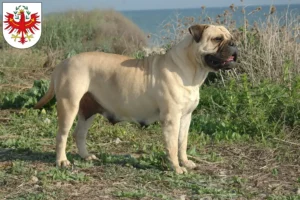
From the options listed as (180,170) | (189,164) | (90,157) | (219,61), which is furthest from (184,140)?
(90,157)

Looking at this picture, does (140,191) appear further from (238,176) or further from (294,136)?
(294,136)

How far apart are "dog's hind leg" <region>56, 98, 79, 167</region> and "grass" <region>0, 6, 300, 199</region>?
0.49ft

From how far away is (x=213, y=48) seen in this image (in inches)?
221

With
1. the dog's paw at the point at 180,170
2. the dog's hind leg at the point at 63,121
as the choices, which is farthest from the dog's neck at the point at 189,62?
the dog's hind leg at the point at 63,121

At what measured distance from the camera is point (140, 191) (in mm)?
5117

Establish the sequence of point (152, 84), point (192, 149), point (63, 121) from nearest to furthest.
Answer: point (152, 84), point (63, 121), point (192, 149)

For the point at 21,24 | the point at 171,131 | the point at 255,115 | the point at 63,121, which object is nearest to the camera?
the point at 171,131

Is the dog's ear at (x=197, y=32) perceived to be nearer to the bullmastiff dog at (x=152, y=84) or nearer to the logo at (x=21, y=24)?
the bullmastiff dog at (x=152, y=84)

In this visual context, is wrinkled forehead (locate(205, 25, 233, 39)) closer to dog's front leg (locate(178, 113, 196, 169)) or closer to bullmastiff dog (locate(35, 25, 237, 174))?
bullmastiff dog (locate(35, 25, 237, 174))

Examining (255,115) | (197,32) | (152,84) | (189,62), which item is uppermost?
(197,32)

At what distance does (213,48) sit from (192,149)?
134 centimetres

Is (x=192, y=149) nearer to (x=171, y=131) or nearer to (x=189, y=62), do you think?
(x=171, y=131)

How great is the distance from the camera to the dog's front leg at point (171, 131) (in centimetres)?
556

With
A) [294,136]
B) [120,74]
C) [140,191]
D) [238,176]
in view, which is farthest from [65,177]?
[294,136]
